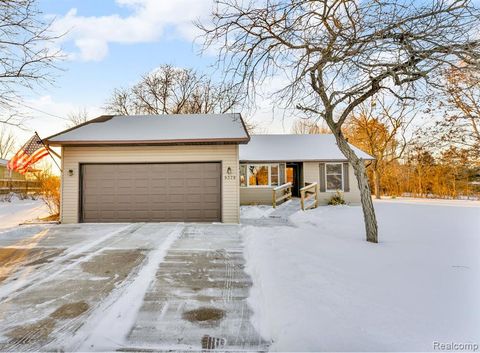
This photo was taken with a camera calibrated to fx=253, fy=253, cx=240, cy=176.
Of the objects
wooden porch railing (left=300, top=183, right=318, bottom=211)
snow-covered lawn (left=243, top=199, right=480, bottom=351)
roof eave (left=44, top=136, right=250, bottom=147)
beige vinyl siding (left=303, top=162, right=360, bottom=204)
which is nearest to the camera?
snow-covered lawn (left=243, top=199, right=480, bottom=351)

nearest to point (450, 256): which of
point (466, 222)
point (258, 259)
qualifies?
point (258, 259)

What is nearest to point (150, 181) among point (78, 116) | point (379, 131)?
point (379, 131)

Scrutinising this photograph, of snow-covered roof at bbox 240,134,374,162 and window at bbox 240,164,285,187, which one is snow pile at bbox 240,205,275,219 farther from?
snow-covered roof at bbox 240,134,374,162

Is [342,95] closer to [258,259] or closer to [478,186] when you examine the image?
[258,259]

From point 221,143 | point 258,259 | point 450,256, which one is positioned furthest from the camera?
point 221,143

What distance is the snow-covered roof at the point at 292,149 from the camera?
13617 mm

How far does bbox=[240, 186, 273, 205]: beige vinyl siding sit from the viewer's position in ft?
44.9

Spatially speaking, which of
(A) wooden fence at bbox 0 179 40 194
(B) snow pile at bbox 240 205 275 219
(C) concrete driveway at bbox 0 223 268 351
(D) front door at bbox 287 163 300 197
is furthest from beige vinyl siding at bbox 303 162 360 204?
(A) wooden fence at bbox 0 179 40 194

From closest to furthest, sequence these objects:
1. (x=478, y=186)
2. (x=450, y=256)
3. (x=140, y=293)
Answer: (x=140, y=293), (x=450, y=256), (x=478, y=186)

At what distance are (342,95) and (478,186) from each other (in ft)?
64.9

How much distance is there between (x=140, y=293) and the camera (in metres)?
3.49

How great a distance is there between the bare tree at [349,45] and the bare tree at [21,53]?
226 inches

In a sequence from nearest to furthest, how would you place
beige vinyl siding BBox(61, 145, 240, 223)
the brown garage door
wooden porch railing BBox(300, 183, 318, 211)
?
1. beige vinyl siding BBox(61, 145, 240, 223)
2. the brown garage door
3. wooden porch railing BBox(300, 183, 318, 211)
